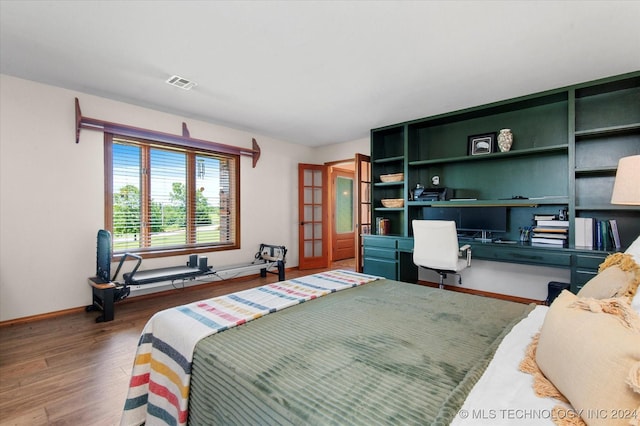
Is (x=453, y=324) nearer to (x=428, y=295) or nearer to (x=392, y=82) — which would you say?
(x=428, y=295)

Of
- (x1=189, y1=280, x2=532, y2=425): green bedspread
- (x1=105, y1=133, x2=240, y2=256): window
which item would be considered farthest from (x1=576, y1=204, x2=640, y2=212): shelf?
(x1=105, y1=133, x2=240, y2=256): window

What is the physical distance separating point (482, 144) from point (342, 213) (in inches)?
150

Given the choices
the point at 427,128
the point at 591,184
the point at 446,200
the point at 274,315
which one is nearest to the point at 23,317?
the point at 274,315

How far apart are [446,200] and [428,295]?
2.44 m

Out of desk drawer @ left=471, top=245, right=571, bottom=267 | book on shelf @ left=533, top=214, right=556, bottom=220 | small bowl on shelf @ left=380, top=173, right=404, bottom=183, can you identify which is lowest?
desk drawer @ left=471, top=245, right=571, bottom=267

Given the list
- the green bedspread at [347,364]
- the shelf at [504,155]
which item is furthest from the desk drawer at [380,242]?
the green bedspread at [347,364]

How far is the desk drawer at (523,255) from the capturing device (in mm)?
2852

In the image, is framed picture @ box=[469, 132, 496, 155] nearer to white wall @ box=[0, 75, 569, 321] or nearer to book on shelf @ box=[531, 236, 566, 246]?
book on shelf @ box=[531, 236, 566, 246]

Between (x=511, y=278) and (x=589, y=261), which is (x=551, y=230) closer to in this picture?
(x=589, y=261)

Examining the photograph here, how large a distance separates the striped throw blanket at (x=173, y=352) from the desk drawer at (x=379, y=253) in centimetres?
269

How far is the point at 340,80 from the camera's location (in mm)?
2918

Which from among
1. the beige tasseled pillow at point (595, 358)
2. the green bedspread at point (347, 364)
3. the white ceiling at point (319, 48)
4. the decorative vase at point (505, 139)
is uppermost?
the white ceiling at point (319, 48)

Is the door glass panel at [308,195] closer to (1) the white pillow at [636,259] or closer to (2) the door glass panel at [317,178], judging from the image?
(2) the door glass panel at [317,178]

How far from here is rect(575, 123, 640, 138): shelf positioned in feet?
8.85
